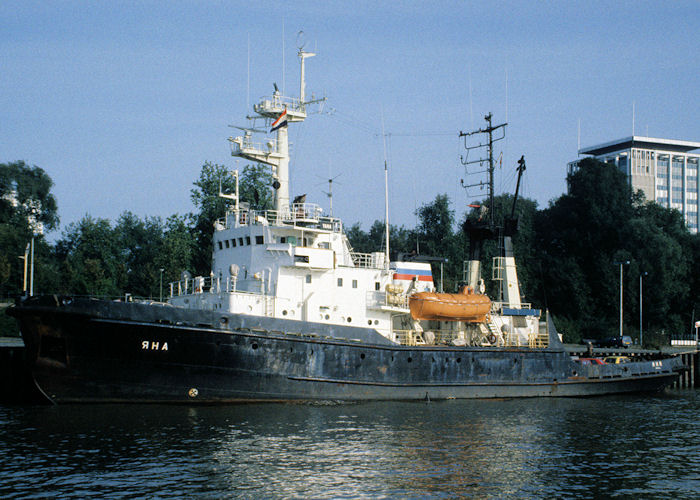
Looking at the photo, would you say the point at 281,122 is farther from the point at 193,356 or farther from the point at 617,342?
the point at 617,342

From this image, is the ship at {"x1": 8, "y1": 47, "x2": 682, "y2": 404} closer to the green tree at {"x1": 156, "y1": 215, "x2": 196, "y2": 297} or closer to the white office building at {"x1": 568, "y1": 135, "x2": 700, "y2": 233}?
the green tree at {"x1": 156, "y1": 215, "x2": 196, "y2": 297}

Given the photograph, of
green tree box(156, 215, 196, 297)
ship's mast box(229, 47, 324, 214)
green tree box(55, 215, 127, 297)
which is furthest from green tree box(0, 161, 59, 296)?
ship's mast box(229, 47, 324, 214)

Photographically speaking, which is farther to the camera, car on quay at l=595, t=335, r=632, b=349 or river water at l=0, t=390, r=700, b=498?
car on quay at l=595, t=335, r=632, b=349

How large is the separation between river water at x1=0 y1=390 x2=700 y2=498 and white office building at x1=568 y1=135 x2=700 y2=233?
96.3m

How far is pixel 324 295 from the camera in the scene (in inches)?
937

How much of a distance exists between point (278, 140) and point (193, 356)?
9.01 metres

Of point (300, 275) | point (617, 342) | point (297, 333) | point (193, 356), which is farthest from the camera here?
point (617, 342)

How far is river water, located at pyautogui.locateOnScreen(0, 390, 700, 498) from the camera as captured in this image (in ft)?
44.0

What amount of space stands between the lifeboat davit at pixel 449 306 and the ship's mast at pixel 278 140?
5.97 m

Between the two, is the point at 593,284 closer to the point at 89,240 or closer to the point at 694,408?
the point at 694,408

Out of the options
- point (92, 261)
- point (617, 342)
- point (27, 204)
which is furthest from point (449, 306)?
point (27, 204)

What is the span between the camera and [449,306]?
24.4m

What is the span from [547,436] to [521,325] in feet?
29.6

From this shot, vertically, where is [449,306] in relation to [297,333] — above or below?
above
